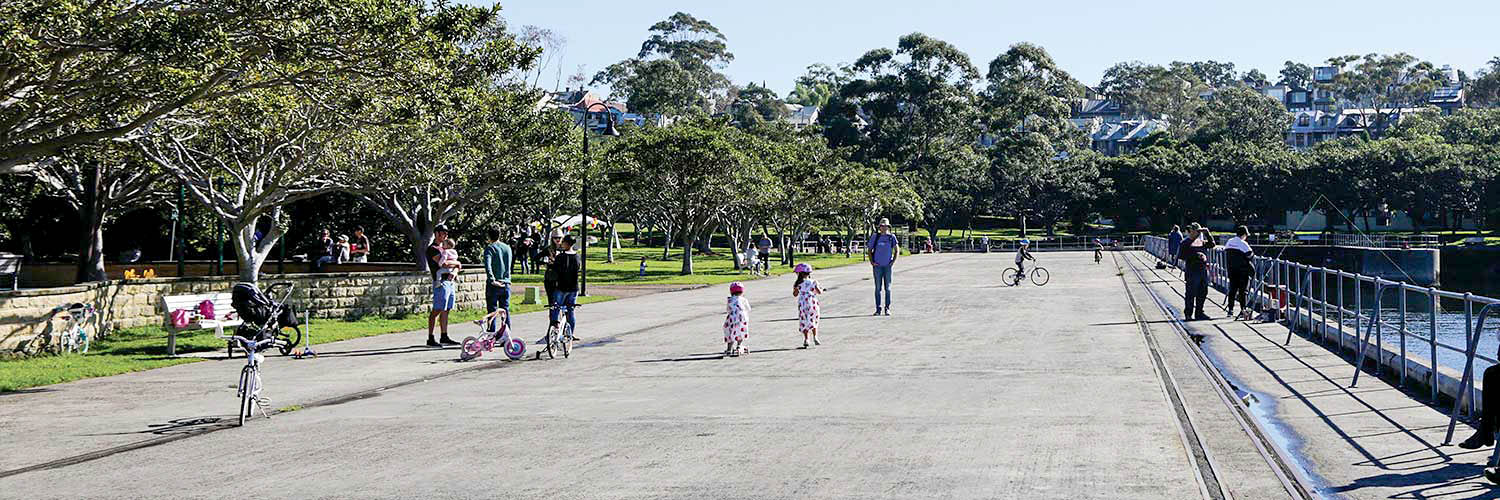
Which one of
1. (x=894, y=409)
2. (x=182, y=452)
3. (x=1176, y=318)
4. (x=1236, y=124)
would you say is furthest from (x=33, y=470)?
(x=1236, y=124)

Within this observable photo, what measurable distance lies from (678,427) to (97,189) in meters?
24.3

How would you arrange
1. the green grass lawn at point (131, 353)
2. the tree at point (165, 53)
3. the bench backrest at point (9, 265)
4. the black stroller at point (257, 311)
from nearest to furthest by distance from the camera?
the tree at point (165, 53), the green grass lawn at point (131, 353), the black stroller at point (257, 311), the bench backrest at point (9, 265)

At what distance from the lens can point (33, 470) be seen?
9.38 metres

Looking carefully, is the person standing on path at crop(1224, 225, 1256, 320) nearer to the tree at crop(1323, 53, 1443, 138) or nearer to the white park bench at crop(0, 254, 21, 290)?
the white park bench at crop(0, 254, 21, 290)

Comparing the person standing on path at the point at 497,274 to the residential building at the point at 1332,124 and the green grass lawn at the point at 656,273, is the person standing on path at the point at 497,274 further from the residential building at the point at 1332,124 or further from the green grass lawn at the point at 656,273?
the residential building at the point at 1332,124

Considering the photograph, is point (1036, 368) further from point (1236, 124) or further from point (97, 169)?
point (1236, 124)

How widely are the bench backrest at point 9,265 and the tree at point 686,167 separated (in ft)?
72.4

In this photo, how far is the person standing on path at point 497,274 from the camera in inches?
730

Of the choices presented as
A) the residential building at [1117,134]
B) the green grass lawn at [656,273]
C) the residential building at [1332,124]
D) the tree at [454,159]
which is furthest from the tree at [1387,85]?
the tree at [454,159]

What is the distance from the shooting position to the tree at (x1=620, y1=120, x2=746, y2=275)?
Answer: 5097 cm

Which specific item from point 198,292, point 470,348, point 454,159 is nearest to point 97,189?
point 454,159

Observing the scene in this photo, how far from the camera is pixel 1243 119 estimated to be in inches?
5359

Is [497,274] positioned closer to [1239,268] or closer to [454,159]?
[1239,268]

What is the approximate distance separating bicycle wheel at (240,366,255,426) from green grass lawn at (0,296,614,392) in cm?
414
